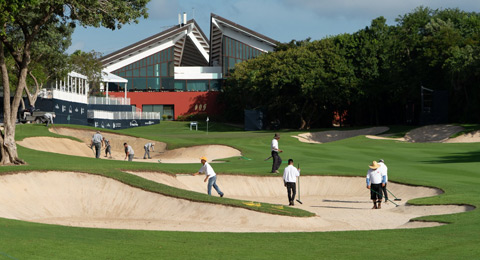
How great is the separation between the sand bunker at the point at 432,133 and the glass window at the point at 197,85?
171ft

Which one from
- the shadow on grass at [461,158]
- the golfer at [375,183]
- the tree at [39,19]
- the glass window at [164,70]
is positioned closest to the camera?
the golfer at [375,183]

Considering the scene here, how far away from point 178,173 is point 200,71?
3182 inches

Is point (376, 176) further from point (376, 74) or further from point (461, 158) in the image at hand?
point (376, 74)

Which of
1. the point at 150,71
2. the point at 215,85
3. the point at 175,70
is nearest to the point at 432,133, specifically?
the point at 215,85

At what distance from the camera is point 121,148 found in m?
55.9

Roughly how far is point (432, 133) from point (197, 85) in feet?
183

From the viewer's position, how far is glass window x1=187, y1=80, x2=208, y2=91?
112 metres

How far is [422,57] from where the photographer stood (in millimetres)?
72062

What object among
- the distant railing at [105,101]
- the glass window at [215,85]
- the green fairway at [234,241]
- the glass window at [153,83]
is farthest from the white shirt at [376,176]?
the glass window at [153,83]

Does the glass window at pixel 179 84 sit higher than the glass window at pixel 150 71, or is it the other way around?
the glass window at pixel 150 71

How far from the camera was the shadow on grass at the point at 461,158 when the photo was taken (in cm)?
4238

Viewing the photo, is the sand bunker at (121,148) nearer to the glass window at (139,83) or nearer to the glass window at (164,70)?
the glass window at (139,83)

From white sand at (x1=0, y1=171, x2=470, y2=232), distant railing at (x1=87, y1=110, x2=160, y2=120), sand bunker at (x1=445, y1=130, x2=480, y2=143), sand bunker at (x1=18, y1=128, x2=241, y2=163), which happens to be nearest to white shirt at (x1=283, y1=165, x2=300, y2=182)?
white sand at (x1=0, y1=171, x2=470, y2=232)

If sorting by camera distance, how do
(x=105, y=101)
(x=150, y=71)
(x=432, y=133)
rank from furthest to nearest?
1. (x=150, y=71)
2. (x=105, y=101)
3. (x=432, y=133)
